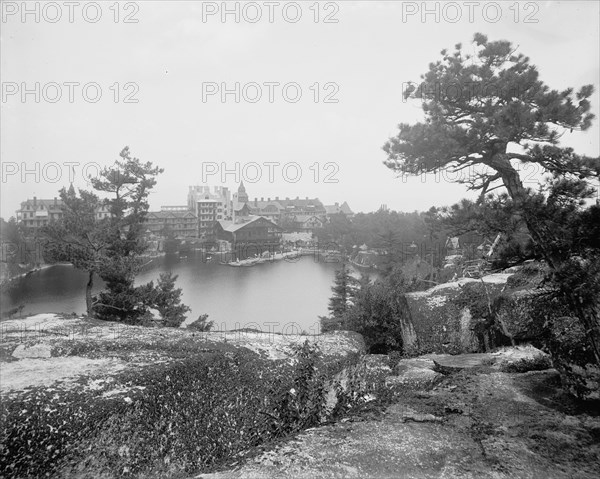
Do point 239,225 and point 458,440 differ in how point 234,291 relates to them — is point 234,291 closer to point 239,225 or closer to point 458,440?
point 239,225

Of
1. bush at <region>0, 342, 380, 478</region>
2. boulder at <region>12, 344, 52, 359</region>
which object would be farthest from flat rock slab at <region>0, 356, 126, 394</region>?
boulder at <region>12, 344, 52, 359</region>

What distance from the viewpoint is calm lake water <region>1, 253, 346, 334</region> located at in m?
22.4

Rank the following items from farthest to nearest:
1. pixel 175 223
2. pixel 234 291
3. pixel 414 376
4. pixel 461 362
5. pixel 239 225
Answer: pixel 175 223, pixel 239 225, pixel 234 291, pixel 461 362, pixel 414 376

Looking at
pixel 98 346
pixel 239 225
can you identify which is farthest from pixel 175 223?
pixel 98 346

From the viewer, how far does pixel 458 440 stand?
3.84 meters

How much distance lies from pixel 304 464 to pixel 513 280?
8227mm

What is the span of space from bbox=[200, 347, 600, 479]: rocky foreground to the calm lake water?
1561cm

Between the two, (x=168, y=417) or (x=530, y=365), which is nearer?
(x=168, y=417)

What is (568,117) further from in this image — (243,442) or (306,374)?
(243,442)

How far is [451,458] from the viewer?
348 centimetres

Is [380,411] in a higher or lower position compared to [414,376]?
higher

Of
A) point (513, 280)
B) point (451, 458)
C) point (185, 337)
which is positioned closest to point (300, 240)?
point (513, 280)

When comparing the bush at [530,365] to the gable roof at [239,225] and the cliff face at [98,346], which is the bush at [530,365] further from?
the gable roof at [239,225]

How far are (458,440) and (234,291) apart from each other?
22469mm
